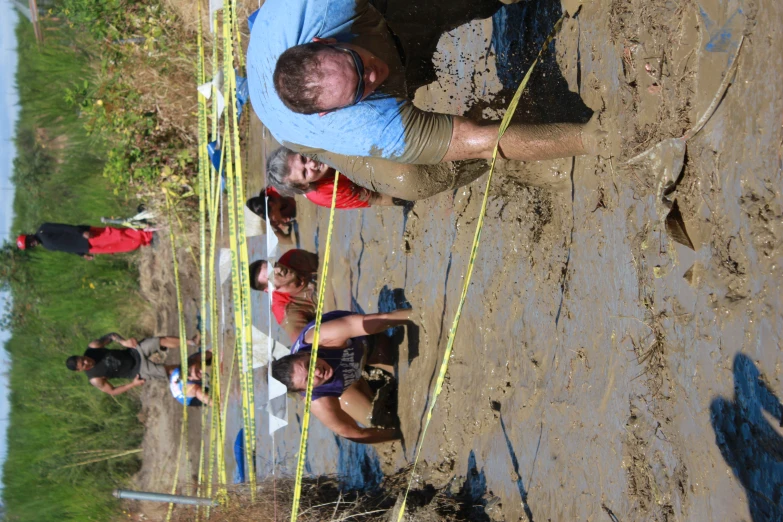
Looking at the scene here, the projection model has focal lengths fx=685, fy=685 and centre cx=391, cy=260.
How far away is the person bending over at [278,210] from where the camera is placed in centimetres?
675

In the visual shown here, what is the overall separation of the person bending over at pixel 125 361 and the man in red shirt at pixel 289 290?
6.39 feet

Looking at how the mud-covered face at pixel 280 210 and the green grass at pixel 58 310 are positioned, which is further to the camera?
the green grass at pixel 58 310

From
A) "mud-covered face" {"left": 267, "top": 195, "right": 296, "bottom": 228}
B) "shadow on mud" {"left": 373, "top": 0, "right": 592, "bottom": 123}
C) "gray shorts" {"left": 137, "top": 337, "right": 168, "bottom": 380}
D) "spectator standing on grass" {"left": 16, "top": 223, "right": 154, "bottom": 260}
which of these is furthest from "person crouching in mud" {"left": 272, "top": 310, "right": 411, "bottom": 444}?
"spectator standing on grass" {"left": 16, "top": 223, "right": 154, "bottom": 260}

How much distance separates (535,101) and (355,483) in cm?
342

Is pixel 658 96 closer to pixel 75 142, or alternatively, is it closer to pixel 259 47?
pixel 259 47

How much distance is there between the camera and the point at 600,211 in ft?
11.2

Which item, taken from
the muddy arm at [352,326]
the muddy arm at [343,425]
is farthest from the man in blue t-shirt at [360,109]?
the muddy arm at [343,425]

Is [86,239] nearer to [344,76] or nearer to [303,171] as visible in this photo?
[303,171]

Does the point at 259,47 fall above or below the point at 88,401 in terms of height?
above

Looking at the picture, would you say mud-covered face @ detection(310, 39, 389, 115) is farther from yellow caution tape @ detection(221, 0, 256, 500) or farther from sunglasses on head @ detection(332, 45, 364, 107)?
yellow caution tape @ detection(221, 0, 256, 500)

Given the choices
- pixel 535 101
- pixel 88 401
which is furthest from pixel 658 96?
pixel 88 401

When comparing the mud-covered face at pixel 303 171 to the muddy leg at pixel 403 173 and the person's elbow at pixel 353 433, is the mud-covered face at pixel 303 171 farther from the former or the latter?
the person's elbow at pixel 353 433

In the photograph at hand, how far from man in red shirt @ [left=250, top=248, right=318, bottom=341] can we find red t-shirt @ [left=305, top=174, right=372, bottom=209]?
3.04 ft

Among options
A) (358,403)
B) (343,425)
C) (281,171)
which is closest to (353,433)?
(343,425)
